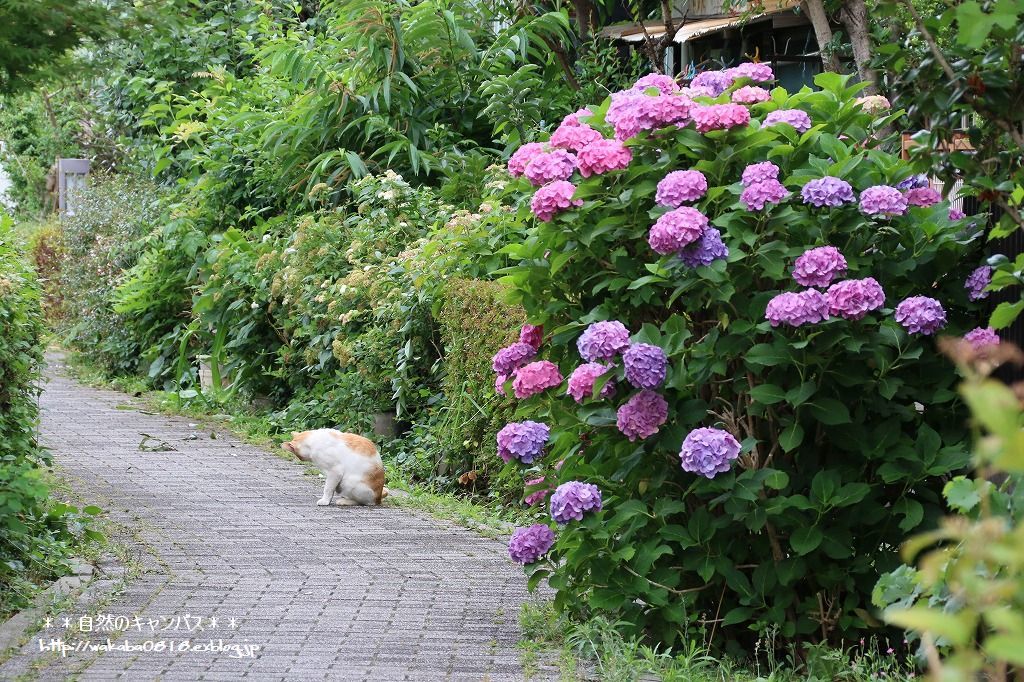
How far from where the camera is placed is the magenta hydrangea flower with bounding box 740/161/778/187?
180 inches

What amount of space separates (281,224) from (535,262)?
307 inches

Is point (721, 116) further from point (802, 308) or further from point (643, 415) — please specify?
point (643, 415)

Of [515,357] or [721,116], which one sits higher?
[721,116]

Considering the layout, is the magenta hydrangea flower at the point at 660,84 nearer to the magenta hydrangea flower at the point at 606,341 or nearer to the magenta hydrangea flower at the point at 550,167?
the magenta hydrangea flower at the point at 550,167

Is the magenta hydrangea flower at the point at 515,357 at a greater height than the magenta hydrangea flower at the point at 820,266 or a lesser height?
lesser

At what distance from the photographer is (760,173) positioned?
180 inches

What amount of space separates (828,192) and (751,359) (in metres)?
0.63

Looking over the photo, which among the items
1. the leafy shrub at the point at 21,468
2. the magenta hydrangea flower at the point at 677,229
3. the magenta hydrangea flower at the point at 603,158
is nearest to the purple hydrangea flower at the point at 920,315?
the magenta hydrangea flower at the point at 677,229

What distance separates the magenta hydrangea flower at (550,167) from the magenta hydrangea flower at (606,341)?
643mm

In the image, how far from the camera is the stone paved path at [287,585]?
497cm

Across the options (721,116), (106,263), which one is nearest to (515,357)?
(721,116)

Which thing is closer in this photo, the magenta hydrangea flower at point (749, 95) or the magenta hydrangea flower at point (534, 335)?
the magenta hydrangea flower at point (749, 95)

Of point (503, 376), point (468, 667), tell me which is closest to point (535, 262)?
point (503, 376)

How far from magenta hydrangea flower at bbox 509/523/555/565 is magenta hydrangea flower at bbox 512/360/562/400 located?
55 centimetres
